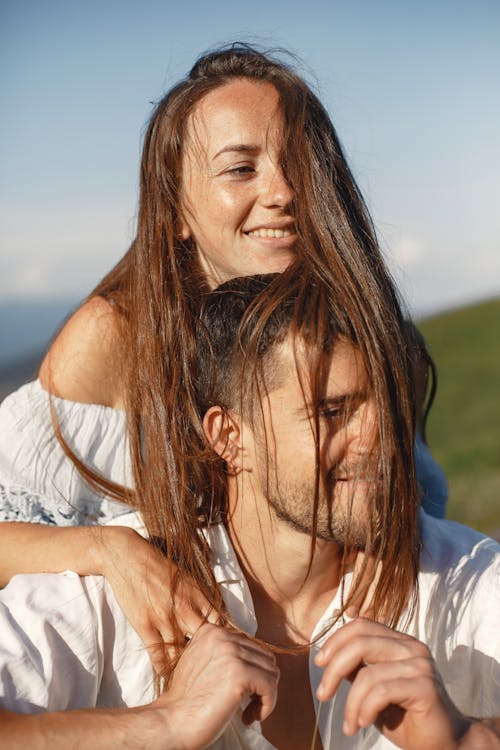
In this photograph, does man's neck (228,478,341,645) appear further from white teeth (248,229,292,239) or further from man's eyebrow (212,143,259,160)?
man's eyebrow (212,143,259,160)

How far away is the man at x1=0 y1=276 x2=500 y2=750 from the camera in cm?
249

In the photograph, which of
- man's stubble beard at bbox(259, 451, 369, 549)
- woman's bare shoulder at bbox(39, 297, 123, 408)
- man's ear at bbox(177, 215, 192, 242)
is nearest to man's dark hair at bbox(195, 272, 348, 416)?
man's stubble beard at bbox(259, 451, 369, 549)

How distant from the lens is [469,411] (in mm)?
24484

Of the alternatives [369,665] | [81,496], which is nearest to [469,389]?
[81,496]

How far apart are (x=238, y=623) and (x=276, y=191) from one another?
5.20 feet

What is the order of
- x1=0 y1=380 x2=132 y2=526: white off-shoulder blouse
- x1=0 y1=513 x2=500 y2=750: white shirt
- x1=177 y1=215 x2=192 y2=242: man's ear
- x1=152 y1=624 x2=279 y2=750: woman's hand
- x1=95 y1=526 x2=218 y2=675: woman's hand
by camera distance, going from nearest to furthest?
x1=152 y1=624 x2=279 y2=750: woman's hand < x1=0 y1=513 x2=500 y2=750: white shirt < x1=95 y1=526 x2=218 y2=675: woman's hand < x1=177 y1=215 x2=192 y2=242: man's ear < x1=0 y1=380 x2=132 y2=526: white off-shoulder blouse

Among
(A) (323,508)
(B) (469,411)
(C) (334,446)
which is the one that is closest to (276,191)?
(C) (334,446)

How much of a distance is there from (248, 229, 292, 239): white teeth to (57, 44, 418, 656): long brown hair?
12 cm

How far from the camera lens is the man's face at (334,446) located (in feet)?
9.78

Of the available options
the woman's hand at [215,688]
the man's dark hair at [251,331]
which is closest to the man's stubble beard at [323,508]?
the man's dark hair at [251,331]

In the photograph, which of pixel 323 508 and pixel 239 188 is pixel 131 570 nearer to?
pixel 323 508

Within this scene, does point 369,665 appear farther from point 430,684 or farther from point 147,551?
point 147,551

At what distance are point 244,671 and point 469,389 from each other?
2434 cm

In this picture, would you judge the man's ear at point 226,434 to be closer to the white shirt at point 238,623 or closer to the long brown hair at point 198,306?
the long brown hair at point 198,306
